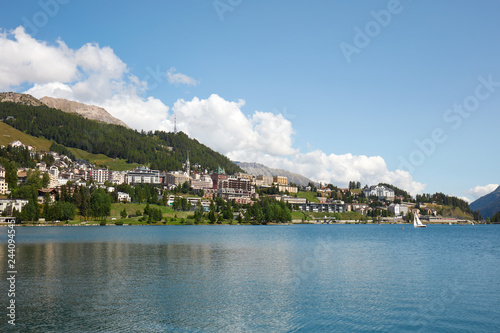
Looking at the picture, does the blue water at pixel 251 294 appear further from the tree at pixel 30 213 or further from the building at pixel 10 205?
the building at pixel 10 205

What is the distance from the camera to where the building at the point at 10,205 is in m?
166

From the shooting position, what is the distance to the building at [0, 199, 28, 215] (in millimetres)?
166500

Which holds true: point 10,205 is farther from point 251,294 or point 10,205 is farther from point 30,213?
point 251,294

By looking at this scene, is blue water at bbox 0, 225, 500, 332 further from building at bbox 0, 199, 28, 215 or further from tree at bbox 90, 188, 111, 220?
building at bbox 0, 199, 28, 215

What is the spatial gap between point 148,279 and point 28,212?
13177cm

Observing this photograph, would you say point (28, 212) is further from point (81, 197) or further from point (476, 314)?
point (476, 314)

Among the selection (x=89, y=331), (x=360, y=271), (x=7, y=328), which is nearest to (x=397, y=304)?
(x=360, y=271)

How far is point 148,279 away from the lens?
141ft

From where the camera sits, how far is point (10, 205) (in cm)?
17000

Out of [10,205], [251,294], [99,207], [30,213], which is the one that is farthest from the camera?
[99,207]

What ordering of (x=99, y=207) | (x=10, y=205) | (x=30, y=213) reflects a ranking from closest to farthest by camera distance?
(x=30, y=213), (x=10, y=205), (x=99, y=207)

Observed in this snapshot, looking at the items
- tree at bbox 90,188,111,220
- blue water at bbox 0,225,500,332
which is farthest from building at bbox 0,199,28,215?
blue water at bbox 0,225,500,332

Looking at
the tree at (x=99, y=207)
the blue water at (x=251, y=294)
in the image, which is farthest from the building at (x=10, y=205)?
the blue water at (x=251, y=294)

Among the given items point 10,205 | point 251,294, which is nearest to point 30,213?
point 10,205
